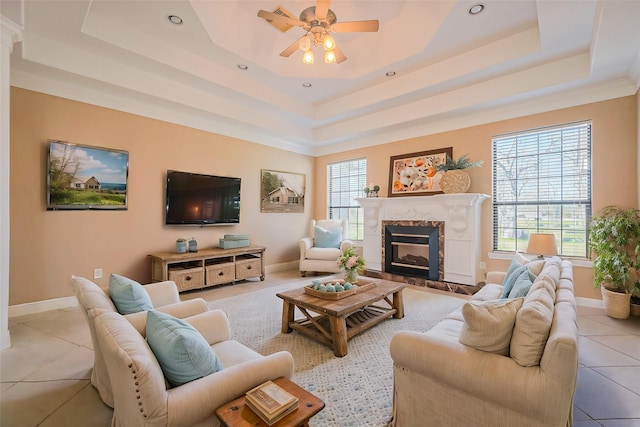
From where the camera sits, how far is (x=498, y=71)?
388 centimetres

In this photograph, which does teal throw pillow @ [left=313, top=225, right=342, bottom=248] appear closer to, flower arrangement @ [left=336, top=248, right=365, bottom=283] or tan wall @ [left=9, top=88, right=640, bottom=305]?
tan wall @ [left=9, top=88, right=640, bottom=305]

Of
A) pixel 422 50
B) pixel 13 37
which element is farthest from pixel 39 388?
pixel 422 50

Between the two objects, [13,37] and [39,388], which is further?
[13,37]

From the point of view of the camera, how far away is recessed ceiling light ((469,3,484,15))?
300cm

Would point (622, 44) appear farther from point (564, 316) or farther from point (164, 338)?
point (164, 338)

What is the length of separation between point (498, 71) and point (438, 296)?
10.6ft

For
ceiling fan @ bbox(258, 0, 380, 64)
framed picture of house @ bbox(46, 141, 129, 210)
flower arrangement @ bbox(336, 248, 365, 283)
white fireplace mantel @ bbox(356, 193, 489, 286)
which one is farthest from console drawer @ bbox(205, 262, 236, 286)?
ceiling fan @ bbox(258, 0, 380, 64)

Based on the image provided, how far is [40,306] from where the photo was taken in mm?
3432

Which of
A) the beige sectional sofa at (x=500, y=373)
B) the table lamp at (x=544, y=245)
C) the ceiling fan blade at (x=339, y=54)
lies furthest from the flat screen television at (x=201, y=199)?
the table lamp at (x=544, y=245)

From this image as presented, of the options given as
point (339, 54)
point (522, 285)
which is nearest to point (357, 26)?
point (339, 54)

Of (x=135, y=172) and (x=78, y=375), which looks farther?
(x=135, y=172)

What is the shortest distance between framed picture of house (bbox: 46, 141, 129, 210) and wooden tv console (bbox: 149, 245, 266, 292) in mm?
1001

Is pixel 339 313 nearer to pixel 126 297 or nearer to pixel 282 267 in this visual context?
pixel 126 297

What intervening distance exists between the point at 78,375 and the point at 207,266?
7.71 feet
